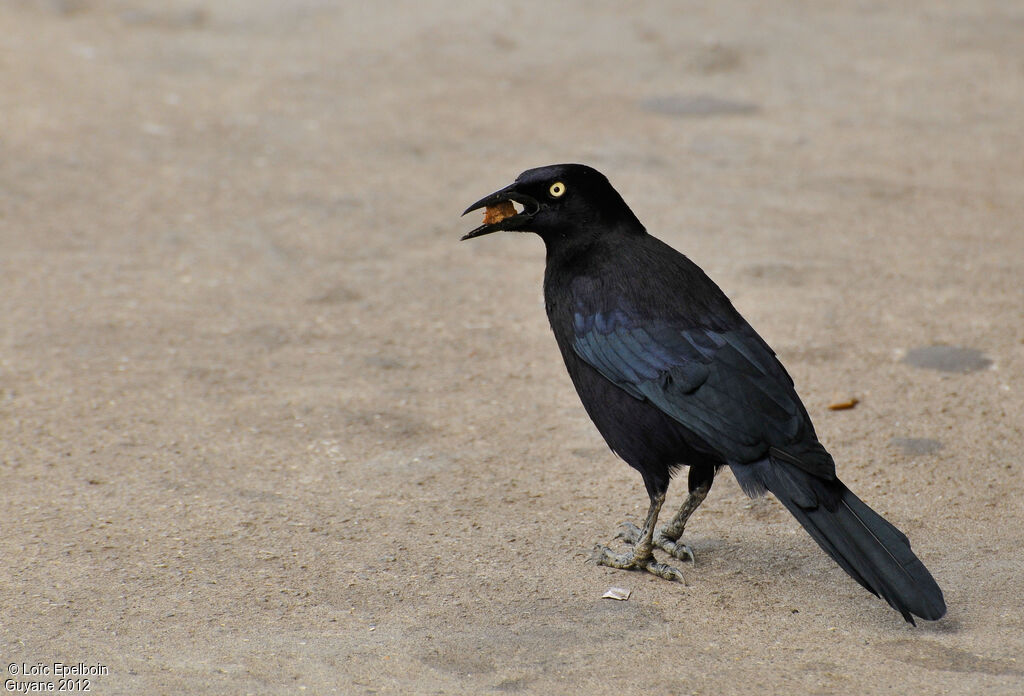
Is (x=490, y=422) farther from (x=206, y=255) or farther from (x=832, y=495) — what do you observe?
(x=206, y=255)

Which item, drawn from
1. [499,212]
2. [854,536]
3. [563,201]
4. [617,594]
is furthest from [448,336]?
[854,536]

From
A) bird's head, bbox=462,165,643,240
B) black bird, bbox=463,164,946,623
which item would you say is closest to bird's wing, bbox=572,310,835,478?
black bird, bbox=463,164,946,623

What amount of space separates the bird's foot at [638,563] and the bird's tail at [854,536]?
514 mm

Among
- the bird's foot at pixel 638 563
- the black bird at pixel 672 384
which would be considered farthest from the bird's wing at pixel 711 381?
the bird's foot at pixel 638 563

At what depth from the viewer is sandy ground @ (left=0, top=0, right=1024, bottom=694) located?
3.80 meters

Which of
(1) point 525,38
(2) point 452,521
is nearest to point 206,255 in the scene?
(2) point 452,521

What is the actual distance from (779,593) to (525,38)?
7.67 m

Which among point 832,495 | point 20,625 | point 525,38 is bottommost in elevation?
point 20,625

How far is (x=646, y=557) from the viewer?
4.23 m

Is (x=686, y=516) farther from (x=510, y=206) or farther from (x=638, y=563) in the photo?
(x=510, y=206)

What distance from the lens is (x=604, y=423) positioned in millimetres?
4172

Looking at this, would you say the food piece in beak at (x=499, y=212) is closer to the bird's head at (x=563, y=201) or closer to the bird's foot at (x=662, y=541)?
the bird's head at (x=563, y=201)

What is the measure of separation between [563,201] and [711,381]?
0.90 metres

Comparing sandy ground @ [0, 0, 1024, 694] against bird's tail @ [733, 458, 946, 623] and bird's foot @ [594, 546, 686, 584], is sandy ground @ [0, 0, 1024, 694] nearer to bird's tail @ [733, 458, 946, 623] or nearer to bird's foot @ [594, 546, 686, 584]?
bird's foot @ [594, 546, 686, 584]
